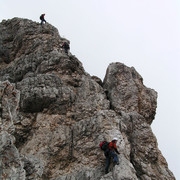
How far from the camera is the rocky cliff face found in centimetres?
1265

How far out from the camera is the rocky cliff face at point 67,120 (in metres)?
12.6

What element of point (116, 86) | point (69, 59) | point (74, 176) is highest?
point (69, 59)

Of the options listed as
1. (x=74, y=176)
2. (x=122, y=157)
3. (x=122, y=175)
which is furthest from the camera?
(x=74, y=176)

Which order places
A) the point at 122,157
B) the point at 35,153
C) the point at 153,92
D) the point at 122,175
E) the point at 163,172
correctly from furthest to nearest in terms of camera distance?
the point at 153,92, the point at 163,172, the point at 35,153, the point at 122,157, the point at 122,175

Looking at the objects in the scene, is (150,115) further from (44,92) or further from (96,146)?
(44,92)

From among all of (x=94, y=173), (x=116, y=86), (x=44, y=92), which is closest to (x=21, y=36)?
(x=44, y=92)

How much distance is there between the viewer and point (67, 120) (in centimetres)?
2025

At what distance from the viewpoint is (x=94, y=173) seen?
48.8ft

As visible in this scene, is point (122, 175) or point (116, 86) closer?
point (122, 175)

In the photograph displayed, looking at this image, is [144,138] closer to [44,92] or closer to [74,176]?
[74,176]

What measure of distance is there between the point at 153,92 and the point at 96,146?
1466cm

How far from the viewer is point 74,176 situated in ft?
50.9

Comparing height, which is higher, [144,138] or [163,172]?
[144,138]

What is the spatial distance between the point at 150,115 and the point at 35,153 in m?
15.4
